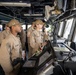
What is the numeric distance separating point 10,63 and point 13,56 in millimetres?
198

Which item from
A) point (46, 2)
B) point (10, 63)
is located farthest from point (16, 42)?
point (46, 2)

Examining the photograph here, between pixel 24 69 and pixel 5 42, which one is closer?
pixel 24 69

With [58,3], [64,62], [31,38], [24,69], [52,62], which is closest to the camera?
[52,62]

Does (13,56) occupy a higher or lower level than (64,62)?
lower

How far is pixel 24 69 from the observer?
2.75m

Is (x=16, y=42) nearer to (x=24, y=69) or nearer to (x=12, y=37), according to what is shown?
(x=12, y=37)

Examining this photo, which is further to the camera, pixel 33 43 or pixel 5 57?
pixel 33 43

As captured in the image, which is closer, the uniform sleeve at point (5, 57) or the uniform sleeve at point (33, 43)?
the uniform sleeve at point (5, 57)

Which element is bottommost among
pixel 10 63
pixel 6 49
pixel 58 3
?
pixel 10 63

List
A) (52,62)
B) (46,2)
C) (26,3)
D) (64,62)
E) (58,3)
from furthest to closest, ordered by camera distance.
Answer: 1. (46,2)
2. (26,3)
3. (58,3)
4. (64,62)
5. (52,62)

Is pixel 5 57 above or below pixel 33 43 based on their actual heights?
above

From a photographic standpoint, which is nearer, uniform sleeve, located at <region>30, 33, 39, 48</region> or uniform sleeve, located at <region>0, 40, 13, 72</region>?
uniform sleeve, located at <region>0, 40, 13, 72</region>

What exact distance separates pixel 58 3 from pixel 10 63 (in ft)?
4.55

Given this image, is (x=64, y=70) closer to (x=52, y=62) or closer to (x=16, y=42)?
(x=52, y=62)
